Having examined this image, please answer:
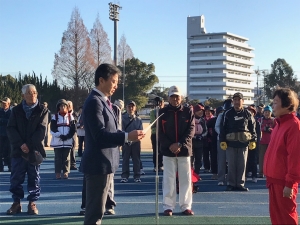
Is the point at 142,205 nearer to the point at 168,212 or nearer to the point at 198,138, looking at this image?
the point at 168,212

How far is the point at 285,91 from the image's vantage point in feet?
16.3

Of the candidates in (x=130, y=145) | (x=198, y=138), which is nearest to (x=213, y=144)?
(x=198, y=138)

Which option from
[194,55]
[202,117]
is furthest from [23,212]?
[194,55]

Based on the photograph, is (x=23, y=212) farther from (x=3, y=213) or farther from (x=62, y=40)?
(x=62, y=40)

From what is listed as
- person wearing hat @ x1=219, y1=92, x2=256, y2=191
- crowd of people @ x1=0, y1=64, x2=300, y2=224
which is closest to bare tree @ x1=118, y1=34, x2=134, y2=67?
crowd of people @ x1=0, y1=64, x2=300, y2=224

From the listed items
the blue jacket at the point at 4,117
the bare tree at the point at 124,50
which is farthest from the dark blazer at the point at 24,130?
the bare tree at the point at 124,50

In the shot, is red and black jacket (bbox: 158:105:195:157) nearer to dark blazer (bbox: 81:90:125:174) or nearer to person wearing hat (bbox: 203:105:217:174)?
dark blazer (bbox: 81:90:125:174)

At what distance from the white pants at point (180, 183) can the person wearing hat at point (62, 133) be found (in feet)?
16.7

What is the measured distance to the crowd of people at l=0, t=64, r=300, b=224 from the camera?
15.3 ft

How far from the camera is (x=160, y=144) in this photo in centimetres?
772

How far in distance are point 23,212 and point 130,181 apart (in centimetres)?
431

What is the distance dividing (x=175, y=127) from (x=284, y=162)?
3.01 m

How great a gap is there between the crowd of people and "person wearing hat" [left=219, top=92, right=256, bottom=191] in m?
0.02

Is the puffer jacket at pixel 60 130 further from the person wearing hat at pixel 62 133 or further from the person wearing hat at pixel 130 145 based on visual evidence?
→ the person wearing hat at pixel 130 145
